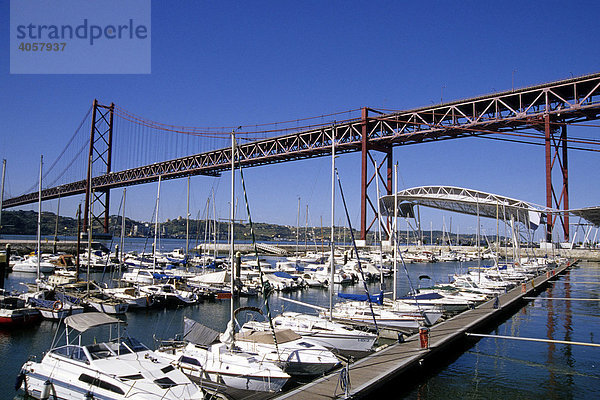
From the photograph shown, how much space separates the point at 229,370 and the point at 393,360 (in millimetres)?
5451

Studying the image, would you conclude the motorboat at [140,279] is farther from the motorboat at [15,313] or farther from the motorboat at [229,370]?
the motorboat at [229,370]

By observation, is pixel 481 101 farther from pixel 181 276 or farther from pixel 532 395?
pixel 532 395

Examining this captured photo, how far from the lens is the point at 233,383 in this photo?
12391 millimetres

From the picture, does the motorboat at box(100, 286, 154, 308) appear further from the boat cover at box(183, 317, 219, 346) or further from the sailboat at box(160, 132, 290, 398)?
the sailboat at box(160, 132, 290, 398)

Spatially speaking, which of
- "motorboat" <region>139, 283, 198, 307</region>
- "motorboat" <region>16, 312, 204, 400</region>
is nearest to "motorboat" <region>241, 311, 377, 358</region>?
"motorboat" <region>16, 312, 204, 400</region>

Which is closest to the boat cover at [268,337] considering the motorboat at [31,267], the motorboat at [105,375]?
the motorboat at [105,375]

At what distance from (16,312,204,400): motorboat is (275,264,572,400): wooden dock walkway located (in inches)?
107

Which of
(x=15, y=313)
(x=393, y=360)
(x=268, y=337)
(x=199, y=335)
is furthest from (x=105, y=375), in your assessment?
(x=15, y=313)

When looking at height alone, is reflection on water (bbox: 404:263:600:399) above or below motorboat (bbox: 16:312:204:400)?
below

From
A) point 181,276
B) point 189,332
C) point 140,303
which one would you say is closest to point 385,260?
point 181,276

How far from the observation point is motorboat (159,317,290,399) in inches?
482

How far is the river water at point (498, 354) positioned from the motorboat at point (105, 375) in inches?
102

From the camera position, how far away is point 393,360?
14.7 meters

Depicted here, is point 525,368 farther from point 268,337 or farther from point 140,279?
point 140,279
